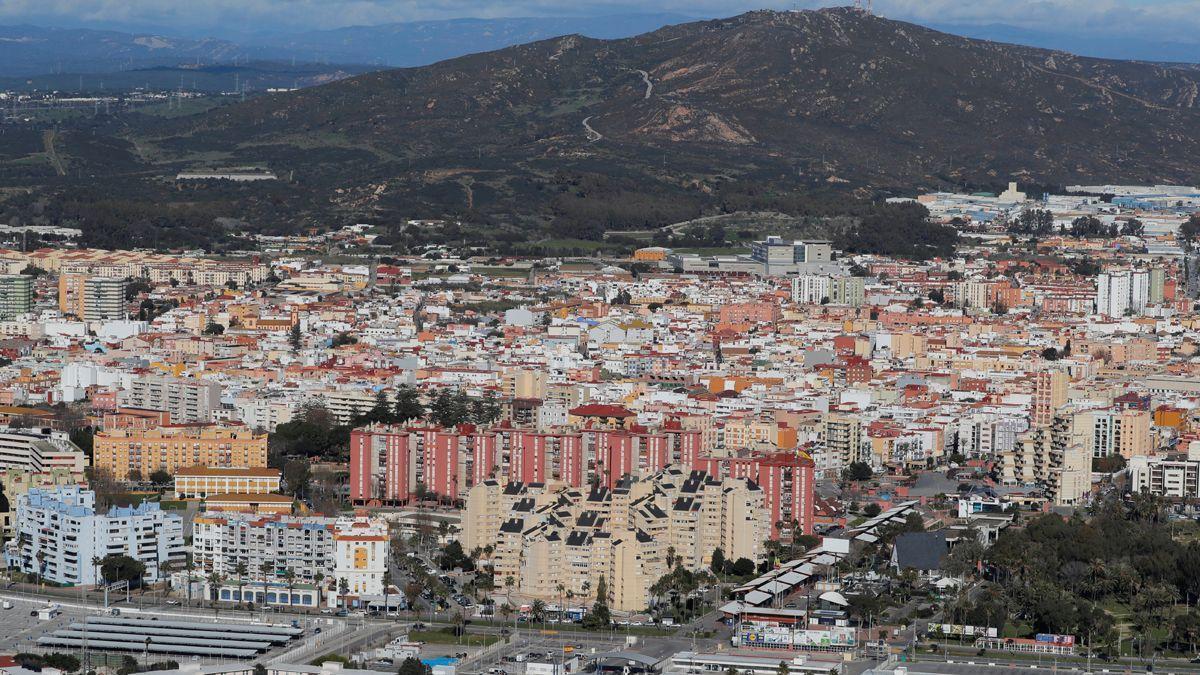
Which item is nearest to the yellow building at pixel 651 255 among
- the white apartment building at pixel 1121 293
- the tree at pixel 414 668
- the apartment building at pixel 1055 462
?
the white apartment building at pixel 1121 293

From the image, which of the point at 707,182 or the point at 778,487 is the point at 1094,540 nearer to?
the point at 778,487

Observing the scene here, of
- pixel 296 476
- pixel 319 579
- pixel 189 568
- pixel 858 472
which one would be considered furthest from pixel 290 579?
pixel 858 472

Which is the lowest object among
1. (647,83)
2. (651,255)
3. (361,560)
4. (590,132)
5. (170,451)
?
(361,560)

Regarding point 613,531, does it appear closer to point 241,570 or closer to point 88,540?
point 241,570

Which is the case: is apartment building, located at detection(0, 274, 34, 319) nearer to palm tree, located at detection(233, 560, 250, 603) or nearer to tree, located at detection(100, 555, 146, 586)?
tree, located at detection(100, 555, 146, 586)

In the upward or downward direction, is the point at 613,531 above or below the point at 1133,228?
below

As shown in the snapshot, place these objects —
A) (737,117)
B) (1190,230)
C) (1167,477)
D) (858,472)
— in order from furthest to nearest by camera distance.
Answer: (737,117) < (1190,230) < (858,472) < (1167,477)

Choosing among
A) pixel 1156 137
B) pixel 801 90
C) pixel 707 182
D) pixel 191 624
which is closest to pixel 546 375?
pixel 191 624
